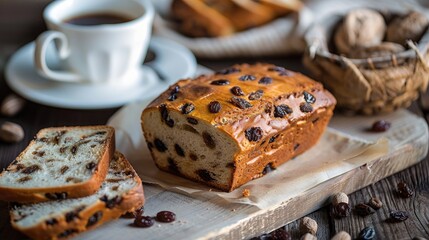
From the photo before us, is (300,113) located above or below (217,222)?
above

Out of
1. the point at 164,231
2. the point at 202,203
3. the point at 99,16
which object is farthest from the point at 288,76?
the point at 99,16

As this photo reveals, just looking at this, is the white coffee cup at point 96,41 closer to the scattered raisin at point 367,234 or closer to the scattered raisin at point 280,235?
the scattered raisin at point 280,235

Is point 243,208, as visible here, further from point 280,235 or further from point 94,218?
point 94,218

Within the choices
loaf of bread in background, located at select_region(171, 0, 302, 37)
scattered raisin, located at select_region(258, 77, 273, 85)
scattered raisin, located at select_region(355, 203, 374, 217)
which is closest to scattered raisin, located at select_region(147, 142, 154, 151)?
scattered raisin, located at select_region(258, 77, 273, 85)

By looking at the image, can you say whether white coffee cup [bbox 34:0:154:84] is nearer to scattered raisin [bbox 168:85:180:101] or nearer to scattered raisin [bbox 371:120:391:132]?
scattered raisin [bbox 168:85:180:101]

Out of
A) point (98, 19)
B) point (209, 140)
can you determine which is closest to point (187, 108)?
point (209, 140)

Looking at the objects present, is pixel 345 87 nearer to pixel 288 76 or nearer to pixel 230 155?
pixel 288 76
